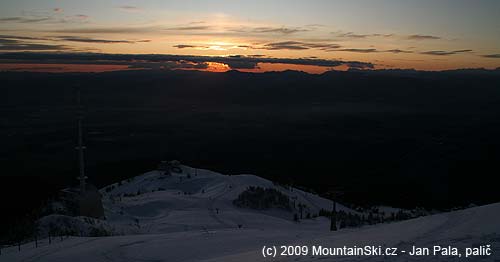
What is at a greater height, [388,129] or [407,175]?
[388,129]

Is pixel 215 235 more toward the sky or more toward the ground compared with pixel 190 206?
more toward the sky

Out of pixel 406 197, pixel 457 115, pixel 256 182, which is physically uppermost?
pixel 457 115

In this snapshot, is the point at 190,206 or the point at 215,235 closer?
the point at 215,235

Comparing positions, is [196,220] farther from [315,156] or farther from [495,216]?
[315,156]

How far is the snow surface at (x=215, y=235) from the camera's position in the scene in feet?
22.4

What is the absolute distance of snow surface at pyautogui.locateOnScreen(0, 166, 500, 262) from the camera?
682 cm

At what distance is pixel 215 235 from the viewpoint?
408 inches

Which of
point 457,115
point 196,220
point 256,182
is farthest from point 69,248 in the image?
point 457,115

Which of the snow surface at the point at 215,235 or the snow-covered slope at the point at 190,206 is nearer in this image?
the snow surface at the point at 215,235

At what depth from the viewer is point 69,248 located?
9570 millimetres

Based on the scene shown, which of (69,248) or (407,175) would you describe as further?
(407,175)

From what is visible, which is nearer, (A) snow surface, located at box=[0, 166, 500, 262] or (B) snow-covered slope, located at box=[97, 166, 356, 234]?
(A) snow surface, located at box=[0, 166, 500, 262]

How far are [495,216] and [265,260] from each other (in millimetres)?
3716

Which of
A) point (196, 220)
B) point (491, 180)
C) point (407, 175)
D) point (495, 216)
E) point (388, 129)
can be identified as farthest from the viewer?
point (388, 129)
